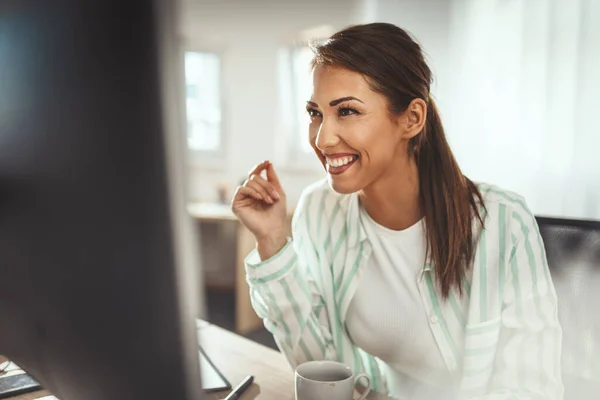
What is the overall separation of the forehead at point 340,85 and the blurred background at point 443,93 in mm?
263

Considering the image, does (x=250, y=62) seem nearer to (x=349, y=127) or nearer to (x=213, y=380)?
(x=349, y=127)

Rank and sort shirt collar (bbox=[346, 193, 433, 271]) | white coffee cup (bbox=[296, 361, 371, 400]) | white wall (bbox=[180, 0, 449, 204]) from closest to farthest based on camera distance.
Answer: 1. white coffee cup (bbox=[296, 361, 371, 400])
2. shirt collar (bbox=[346, 193, 433, 271])
3. white wall (bbox=[180, 0, 449, 204])

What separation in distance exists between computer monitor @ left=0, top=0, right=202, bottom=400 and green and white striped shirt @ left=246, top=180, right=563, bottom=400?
2.19 feet

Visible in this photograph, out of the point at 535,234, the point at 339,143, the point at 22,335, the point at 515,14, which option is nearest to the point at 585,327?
the point at 535,234

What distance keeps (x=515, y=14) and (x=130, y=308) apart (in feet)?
8.81

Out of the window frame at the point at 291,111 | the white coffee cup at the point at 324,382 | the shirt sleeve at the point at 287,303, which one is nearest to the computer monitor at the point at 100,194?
the white coffee cup at the point at 324,382

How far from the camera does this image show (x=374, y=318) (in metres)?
1.09

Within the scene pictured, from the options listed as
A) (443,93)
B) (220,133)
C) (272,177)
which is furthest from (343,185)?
(220,133)

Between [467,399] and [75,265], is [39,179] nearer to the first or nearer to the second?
[75,265]

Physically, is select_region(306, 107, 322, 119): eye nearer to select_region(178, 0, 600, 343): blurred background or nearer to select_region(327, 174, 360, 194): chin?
select_region(327, 174, 360, 194): chin

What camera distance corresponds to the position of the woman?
100 cm

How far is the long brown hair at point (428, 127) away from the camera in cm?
102

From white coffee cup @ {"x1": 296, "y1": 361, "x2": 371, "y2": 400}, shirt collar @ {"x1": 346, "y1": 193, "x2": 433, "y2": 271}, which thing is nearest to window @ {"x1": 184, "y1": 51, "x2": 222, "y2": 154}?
shirt collar @ {"x1": 346, "y1": 193, "x2": 433, "y2": 271}

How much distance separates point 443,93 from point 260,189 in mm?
2306
